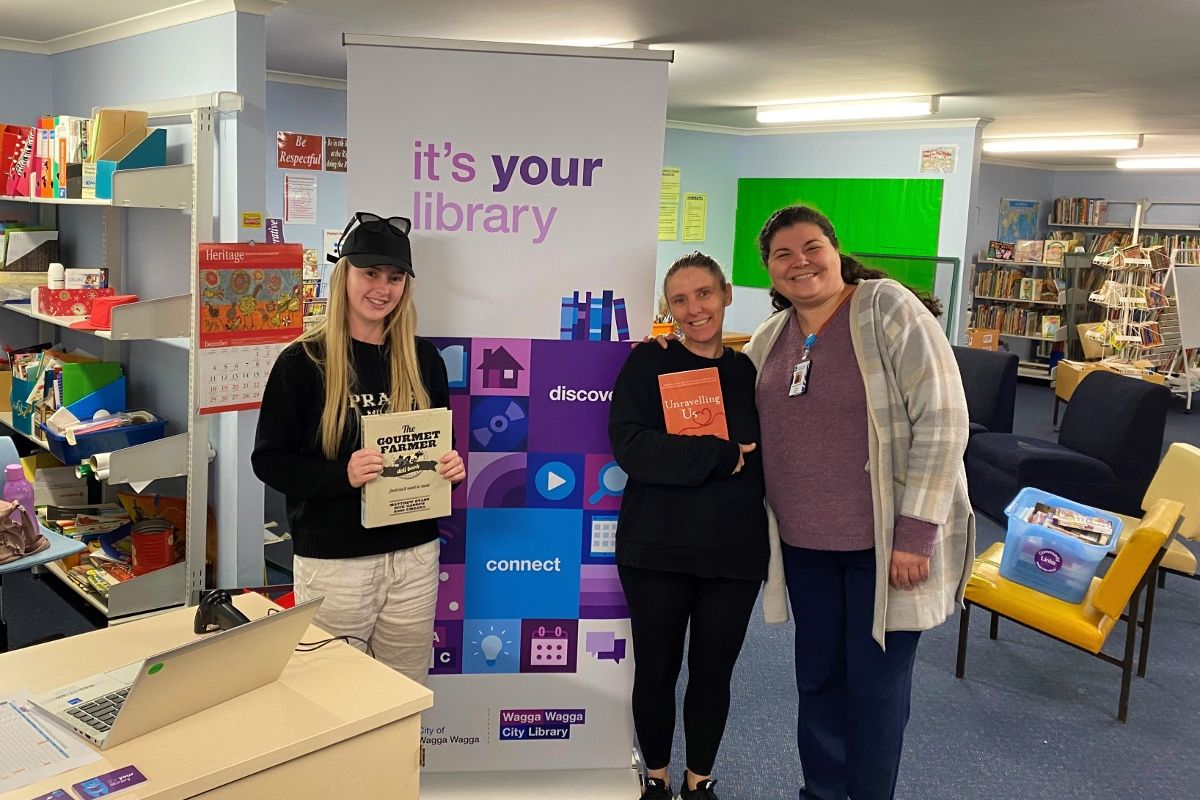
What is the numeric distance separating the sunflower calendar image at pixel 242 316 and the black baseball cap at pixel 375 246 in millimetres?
1542

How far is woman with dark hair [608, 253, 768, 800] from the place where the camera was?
8.05 ft

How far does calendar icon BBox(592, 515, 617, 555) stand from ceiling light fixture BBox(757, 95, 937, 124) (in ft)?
14.9

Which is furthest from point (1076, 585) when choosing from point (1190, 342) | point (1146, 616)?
point (1190, 342)

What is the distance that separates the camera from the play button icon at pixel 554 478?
2799 millimetres

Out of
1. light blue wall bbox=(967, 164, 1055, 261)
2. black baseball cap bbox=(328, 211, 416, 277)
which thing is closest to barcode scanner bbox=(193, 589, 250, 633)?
black baseball cap bbox=(328, 211, 416, 277)

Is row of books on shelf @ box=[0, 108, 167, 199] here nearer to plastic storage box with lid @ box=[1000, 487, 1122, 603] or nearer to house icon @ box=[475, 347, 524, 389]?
house icon @ box=[475, 347, 524, 389]

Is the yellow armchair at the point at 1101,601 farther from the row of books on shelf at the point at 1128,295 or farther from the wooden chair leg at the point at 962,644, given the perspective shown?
the row of books on shelf at the point at 1128,295

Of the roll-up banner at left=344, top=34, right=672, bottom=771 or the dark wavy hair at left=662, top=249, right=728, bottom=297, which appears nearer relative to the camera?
the dark wavy hair at left=662, top=249, right=728, bottom=297

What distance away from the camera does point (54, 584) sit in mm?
4590

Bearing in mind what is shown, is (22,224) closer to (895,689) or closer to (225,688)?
(225,688)

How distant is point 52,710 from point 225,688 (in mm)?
271

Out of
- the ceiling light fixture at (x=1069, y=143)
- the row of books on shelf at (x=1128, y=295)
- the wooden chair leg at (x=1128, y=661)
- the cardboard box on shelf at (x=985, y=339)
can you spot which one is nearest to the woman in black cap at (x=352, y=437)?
the wooden chair leg at (x=1128, y=661)

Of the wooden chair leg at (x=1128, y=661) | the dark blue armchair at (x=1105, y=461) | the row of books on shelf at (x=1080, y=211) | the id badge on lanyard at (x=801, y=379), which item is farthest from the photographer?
the row of books on shelf at (x=1080, y=211)

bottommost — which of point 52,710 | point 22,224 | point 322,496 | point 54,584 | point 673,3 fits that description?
point 54,584
